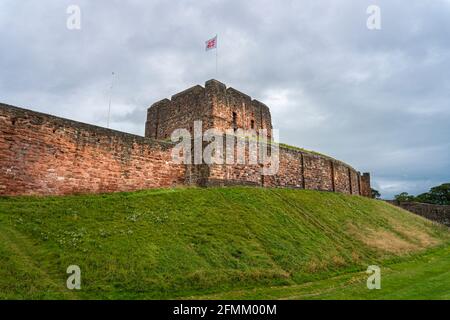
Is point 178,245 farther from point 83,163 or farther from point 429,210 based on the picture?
point 429,210

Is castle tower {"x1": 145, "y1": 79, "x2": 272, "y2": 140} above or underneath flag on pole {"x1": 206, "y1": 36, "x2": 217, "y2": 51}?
underneath

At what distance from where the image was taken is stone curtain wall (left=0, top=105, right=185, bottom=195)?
47.2 feet

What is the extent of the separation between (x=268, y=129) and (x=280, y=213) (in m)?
12.4

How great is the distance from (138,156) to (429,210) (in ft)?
116

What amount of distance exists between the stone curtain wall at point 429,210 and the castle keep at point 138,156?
13240mm

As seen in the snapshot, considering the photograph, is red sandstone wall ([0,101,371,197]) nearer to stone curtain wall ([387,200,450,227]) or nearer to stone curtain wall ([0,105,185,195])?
stone curtain wall ([0,105,185,195])

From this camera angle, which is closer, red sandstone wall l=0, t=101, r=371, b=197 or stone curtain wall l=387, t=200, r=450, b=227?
red sandstone wall l=0, t=101, r=371, b=197

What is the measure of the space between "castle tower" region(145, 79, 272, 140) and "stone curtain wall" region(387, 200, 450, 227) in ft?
66.4

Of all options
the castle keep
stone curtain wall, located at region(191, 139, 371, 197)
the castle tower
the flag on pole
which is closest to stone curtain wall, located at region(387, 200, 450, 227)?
stone curtain wall, located at region(191, 139, 371, 197)

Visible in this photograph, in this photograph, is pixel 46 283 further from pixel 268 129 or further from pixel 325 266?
pixel 268 129

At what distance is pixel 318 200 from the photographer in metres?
22.4

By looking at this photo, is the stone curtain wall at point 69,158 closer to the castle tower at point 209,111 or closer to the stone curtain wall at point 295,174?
the stone curtain wall at point 295,174

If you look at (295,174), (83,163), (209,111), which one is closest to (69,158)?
(83,163)
